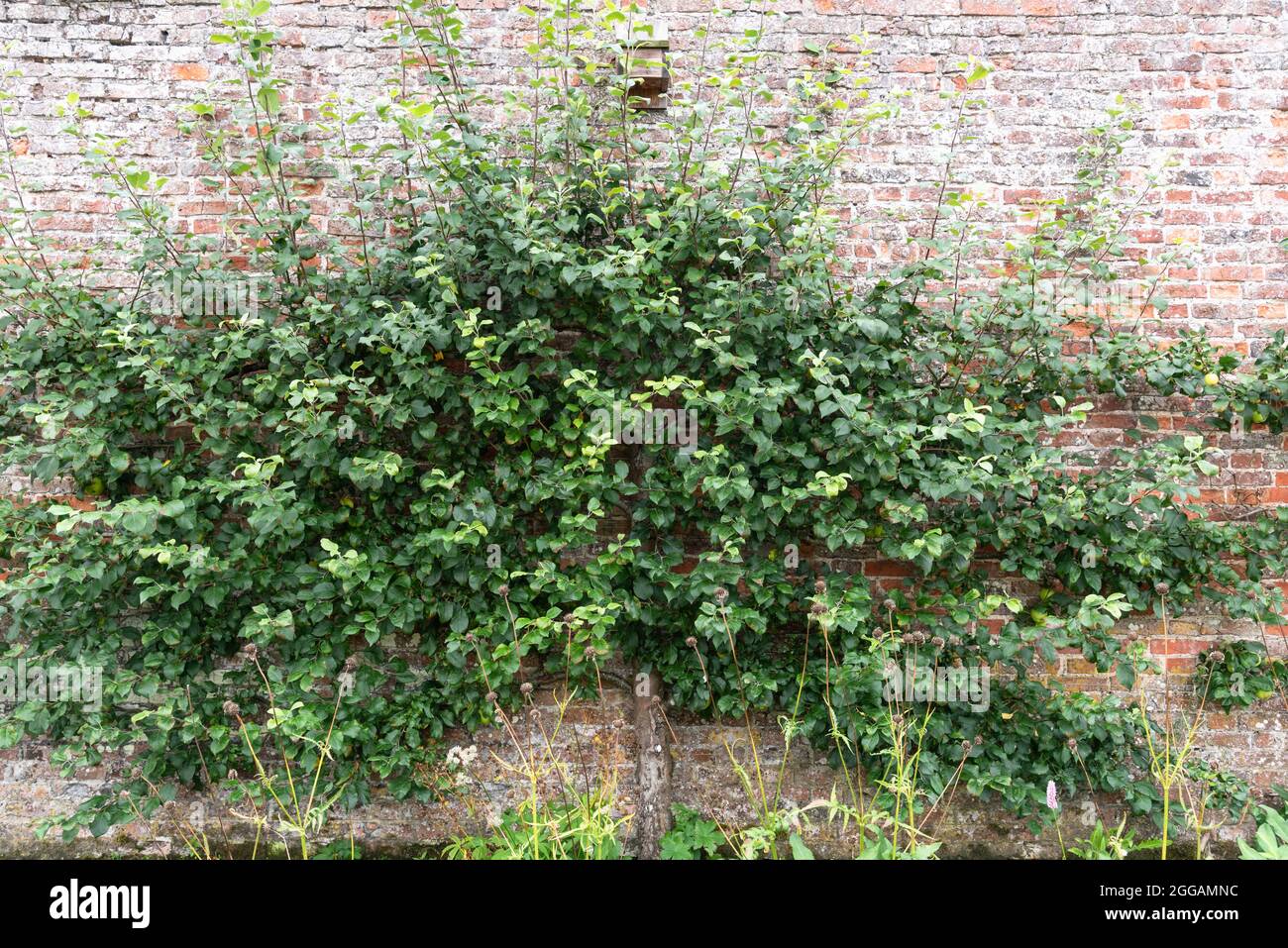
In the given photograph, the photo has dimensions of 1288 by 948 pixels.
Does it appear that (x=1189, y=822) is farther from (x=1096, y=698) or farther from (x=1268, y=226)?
(x=1268, y=226)

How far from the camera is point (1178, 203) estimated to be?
372cm

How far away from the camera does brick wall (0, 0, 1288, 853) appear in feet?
12.0

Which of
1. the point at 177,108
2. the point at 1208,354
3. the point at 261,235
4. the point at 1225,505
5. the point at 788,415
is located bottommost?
the point at 1225,505

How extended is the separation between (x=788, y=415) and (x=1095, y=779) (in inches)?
78.9

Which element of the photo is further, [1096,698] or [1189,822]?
[1096,698]

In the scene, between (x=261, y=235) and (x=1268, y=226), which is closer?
(x=261, y=235)

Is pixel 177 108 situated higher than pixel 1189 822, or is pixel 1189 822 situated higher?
pixel 177 108

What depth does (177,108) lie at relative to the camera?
12.1 ft

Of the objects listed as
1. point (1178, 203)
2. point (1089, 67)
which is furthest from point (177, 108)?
point (1178, 203)

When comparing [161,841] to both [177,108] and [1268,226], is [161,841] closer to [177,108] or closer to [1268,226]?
[177,108]

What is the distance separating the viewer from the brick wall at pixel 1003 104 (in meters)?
3.67

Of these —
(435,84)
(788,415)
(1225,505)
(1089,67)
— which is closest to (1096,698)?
(1225,505)

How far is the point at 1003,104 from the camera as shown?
3.72 meters

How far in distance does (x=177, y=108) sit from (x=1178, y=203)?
4.47 m
